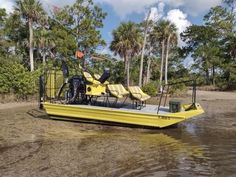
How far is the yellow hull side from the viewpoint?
13.0 meters

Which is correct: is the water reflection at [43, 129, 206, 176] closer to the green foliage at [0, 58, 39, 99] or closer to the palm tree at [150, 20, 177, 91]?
the green foliage at [0, 58, 39, 99]

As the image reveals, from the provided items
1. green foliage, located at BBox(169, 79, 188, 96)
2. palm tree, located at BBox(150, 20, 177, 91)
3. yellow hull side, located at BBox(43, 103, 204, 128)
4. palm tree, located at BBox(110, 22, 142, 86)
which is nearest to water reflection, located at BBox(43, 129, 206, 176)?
yellow hull side, located at BBox(43, 103, 204, 128)

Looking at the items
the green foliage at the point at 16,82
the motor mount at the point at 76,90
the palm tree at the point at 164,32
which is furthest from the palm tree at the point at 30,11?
the motor mount at the point at 76,90

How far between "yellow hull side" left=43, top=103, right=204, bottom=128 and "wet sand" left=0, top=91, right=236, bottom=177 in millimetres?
311

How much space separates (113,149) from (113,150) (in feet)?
0.39

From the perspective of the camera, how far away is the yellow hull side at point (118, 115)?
12961 mm

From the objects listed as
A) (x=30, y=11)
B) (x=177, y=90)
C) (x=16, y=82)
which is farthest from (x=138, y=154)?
(x=30, y=11)

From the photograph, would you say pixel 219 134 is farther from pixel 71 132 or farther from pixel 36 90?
pixel 36 90

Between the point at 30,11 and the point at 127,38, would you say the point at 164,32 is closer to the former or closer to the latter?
the point at 127,38

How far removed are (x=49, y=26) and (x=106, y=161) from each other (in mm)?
31386

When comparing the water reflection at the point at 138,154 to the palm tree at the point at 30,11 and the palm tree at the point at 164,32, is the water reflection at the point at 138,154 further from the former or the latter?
the palm tree at the point at 164,32

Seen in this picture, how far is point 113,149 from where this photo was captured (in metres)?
9.78

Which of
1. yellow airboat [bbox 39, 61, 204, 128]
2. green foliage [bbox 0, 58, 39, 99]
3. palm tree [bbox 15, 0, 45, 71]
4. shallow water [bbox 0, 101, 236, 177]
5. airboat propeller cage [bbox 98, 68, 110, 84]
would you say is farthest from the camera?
palm tree [bbox 15, 0, 45, 71]

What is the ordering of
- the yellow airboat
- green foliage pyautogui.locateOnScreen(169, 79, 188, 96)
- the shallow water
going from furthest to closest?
green foliage pyautogui.locateOnScreen(169, 79, 188, 96)
the yellow airboat
the shallow water
